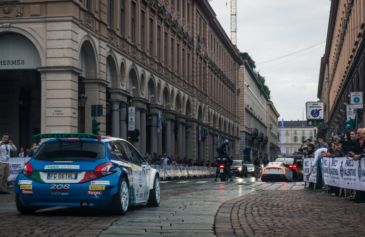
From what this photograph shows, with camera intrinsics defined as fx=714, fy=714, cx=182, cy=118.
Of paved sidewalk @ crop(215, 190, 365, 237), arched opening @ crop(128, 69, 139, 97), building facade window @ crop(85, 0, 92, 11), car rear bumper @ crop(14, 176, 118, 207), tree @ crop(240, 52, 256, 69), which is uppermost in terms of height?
tree @ crop(240, 52, 256, 69)

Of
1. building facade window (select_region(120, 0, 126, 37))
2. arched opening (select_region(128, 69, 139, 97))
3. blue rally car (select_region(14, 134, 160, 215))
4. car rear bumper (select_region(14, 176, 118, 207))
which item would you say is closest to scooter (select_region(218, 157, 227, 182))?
arched opening (select_region(128, 69, 139, 97))

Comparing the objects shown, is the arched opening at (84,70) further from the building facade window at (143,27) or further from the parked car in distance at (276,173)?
the building facade window at (143,27)

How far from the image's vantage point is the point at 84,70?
110 ft

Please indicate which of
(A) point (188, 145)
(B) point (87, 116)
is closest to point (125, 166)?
(B) point (87, 116)

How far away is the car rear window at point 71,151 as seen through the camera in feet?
39.5

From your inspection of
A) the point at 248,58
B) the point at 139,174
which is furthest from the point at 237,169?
the point at 248,58

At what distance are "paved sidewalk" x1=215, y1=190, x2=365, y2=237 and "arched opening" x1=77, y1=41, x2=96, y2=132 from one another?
729 inches

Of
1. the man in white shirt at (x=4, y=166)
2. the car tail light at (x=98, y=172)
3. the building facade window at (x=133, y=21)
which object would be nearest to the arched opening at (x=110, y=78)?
the building facade window at (x=133, y=21)

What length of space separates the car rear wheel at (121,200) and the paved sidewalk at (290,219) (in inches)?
64.7

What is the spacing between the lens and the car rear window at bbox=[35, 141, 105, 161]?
39.5ft

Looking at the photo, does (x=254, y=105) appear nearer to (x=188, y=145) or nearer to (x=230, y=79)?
(x=230, y=79)

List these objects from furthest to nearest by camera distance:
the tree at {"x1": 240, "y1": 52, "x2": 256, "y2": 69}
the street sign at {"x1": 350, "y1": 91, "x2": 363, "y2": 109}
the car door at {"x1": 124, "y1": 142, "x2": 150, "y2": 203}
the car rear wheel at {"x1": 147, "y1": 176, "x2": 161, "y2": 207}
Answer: the tree at {"x1": 240, "y1": 52, "x2": 256, "y2": 69} < the street sign at {"x1": 350, "y1": 91, "x2": 363, "y2": 109} < the car rear wheel at {"x1": 147, "y1": 176, "x2": 161, "y2": 207} < the car door at {"x1": 124, "y1": 142, "x2": 150, "y2": 203}

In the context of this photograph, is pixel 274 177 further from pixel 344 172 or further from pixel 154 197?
pixel 154 197

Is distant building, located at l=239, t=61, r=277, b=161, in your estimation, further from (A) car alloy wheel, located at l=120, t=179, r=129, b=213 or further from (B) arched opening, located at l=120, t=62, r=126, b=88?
(A) car alloy wheel, located at l=120, t=179, r=129, b=213
